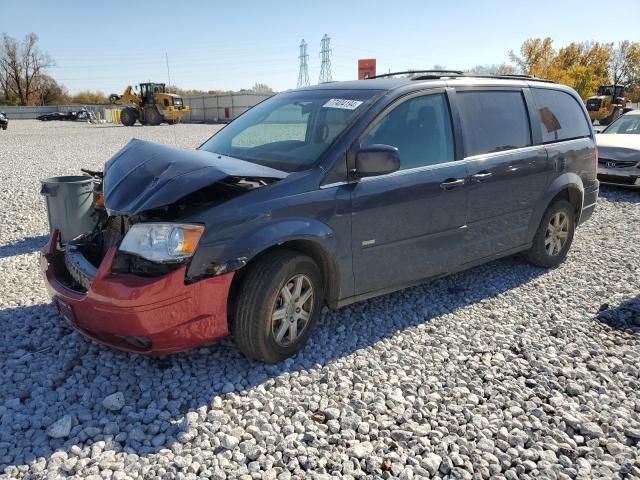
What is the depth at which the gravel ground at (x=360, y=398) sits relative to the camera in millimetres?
2520

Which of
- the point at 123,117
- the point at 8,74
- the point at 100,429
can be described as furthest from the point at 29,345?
the point at 8,74

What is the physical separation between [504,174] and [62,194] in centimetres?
429

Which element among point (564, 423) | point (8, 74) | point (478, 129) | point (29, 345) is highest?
point (8, 74)

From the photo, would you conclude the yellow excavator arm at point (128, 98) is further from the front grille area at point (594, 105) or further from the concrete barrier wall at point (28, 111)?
the front grille area at point (594, 105)

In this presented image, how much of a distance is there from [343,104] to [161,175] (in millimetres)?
1526

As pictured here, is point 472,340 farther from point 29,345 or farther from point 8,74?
point 8,74

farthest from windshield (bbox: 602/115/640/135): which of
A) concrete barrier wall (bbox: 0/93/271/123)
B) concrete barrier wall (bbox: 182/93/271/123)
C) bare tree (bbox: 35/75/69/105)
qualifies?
bare tree (bbox: 35/75/69/105)

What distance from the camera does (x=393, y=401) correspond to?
9.91ft

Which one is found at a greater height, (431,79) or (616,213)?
(431,79)

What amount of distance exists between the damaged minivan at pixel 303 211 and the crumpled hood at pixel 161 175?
0.01 metres

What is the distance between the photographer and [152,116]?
121 ft

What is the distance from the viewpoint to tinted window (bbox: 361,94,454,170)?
12.4 feet

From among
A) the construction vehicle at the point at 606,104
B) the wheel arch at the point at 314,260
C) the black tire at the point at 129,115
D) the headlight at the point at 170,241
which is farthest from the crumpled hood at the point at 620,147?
the black tire at the point at 129,115

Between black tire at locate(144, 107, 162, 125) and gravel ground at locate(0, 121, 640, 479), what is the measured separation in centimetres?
3469
